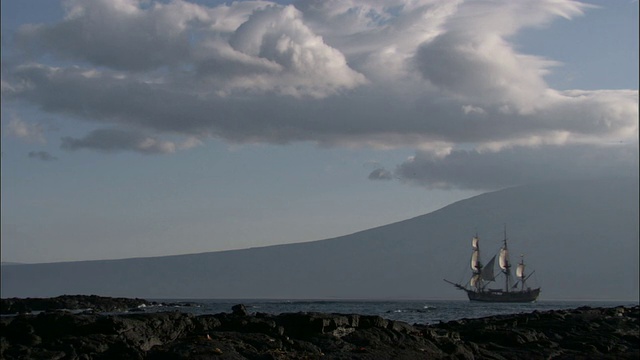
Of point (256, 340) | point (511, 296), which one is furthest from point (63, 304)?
point (511, 296)

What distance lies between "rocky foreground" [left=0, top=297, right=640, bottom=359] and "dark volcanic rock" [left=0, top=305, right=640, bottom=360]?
0.11 ft

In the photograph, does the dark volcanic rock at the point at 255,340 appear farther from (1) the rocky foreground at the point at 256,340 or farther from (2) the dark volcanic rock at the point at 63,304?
(2) the dark volcanic rock at the point at 63,304

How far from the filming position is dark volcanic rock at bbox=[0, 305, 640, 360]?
92.5 feet

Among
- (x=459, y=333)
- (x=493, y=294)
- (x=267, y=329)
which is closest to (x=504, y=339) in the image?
(x=459, y=333)

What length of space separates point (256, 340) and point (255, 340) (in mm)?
36

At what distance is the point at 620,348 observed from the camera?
3900 cm

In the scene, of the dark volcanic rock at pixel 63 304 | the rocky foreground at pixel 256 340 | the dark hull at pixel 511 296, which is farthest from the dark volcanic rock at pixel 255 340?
the dark hull at pixel 511 296

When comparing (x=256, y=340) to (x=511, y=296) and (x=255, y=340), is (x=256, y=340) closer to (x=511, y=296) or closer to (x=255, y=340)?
(x=255, y=340)

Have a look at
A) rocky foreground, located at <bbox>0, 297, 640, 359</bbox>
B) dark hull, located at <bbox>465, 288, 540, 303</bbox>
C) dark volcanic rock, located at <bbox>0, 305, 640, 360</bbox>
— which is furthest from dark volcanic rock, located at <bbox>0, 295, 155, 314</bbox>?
dark hull, located at <bbox>465, 288, 540, 303</bbox>

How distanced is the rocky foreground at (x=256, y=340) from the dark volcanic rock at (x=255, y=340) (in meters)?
0.03

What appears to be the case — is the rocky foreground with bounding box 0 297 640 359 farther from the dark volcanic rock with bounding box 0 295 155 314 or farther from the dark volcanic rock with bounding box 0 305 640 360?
the dark volcanic rock with bounding box 0 295 155 314

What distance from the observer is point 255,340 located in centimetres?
3105

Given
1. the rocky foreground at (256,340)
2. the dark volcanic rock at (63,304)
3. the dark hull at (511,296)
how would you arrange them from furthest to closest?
the dark hull at (511,296) → the dark volcanic rock at (63,304) → the rocky foreground at (256,340)

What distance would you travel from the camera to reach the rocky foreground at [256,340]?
28203 millimetres
